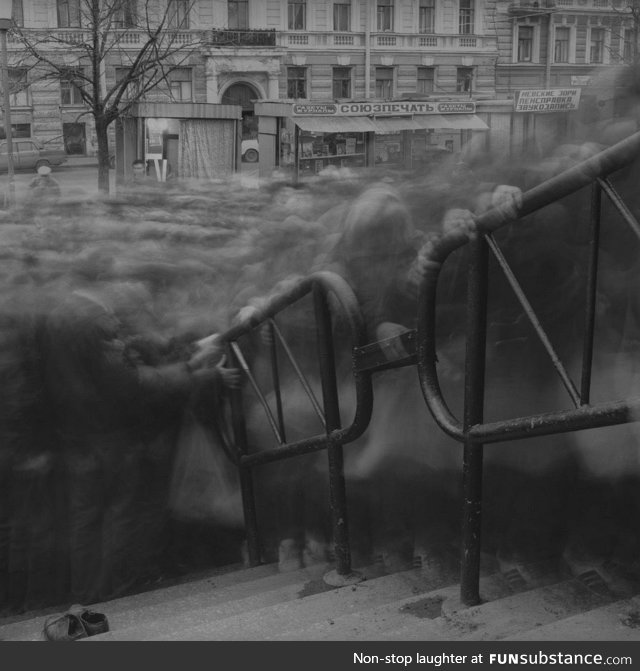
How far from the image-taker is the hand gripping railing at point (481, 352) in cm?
188

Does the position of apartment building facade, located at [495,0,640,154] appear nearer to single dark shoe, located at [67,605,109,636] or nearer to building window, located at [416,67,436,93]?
single dark shoe, located at [67,605,109,636]

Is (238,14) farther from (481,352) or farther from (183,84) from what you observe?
(481,352)

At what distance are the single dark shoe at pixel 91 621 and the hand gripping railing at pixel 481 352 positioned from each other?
1.03 meters

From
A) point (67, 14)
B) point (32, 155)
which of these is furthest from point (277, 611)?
point (32, 155)

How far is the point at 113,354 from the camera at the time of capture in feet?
10.6

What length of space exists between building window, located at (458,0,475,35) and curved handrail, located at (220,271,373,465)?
15.3m

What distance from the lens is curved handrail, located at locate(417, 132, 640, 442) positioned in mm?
1862

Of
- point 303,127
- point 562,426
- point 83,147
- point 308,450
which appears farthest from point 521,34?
point 83,147

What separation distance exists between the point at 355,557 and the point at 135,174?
444 inches

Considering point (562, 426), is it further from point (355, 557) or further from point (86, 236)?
point (86, 236)

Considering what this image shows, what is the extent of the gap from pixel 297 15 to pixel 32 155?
7.40 m

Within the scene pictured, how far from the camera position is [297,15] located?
2241 cm

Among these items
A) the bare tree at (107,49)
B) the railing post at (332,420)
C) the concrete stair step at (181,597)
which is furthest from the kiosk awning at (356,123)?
the railing post at (332,420)

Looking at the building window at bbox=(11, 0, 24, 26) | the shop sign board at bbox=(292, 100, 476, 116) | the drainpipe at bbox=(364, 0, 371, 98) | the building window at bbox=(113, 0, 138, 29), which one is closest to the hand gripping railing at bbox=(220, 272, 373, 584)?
the shop sign board at bbox=(292, 100, 476, 116)
